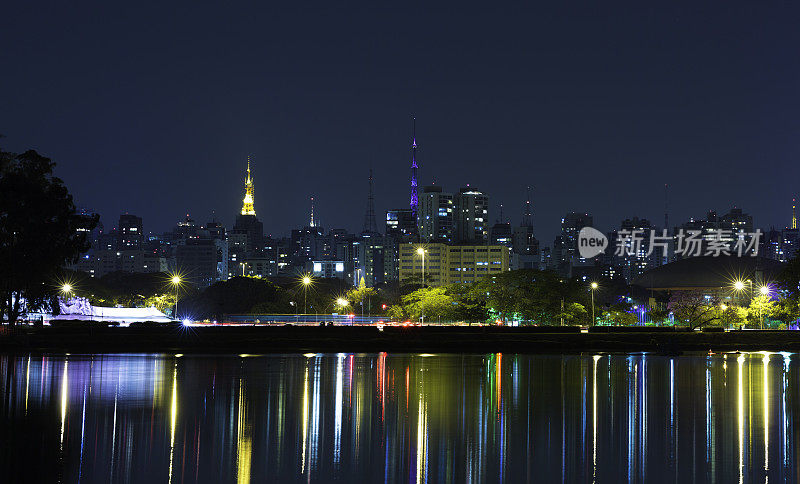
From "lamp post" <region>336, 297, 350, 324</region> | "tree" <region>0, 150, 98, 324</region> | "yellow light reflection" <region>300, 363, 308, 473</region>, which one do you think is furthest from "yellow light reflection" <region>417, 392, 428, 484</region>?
"lamp post" <region>336, 297, 350, 324</region>

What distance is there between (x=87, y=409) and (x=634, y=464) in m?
15.6

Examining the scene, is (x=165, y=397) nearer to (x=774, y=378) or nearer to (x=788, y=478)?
(x=788, y=478)

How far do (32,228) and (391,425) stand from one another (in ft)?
142

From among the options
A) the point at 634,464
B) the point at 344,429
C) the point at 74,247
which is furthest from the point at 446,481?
the point at 74,247

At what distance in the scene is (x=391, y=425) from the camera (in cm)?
2433

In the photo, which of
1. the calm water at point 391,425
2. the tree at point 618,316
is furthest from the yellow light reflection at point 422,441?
the tree at point 618,316

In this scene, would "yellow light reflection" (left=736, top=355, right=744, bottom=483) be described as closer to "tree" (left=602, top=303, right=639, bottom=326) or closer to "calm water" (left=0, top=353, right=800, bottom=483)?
"calm water" (left=0, top=353, right=800, bottom=483)

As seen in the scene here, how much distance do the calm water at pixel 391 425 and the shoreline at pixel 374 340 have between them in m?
15.5

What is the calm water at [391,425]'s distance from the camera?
60.7ft

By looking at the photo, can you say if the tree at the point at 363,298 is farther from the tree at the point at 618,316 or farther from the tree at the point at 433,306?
the tree at the point at 618,316

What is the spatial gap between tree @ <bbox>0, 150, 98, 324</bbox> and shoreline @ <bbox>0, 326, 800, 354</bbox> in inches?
122

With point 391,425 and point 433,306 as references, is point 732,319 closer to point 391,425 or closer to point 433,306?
point 433,306

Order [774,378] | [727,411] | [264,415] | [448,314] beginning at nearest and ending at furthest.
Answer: [264,415] → [727,411] → [774,378] → [448,314]

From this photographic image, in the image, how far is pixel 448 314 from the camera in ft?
330
